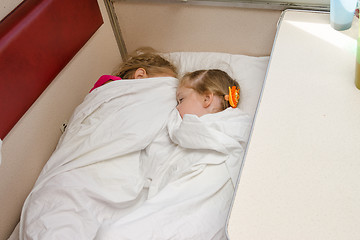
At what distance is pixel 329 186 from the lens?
67 centimetres

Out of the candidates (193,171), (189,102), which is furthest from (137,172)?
(189,102)

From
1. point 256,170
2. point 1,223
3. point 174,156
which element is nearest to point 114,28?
point 174,156

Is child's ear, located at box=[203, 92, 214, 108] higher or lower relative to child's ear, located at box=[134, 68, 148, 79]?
lower

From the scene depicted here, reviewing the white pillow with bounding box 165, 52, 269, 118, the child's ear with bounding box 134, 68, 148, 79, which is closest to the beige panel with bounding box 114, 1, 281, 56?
the white pillow with bounding box 165, 52, 269, 118

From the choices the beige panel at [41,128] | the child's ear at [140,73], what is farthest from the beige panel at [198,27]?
the child's ear at [140,73]

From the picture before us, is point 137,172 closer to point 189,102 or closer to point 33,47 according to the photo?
point 189,102

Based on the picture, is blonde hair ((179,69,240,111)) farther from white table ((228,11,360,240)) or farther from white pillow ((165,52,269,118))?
white table ((228,11,360,240))

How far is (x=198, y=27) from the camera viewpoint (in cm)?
147

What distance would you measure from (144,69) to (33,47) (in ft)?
1.57

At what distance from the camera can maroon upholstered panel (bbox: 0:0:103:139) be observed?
3.23 feet

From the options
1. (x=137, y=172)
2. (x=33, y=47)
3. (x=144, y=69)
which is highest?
(x=33, y=47)

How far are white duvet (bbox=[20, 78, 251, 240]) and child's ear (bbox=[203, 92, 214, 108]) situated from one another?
9 cm

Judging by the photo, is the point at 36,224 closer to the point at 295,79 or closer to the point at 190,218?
the point at 190,218

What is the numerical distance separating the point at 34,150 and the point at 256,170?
888 millimetres
